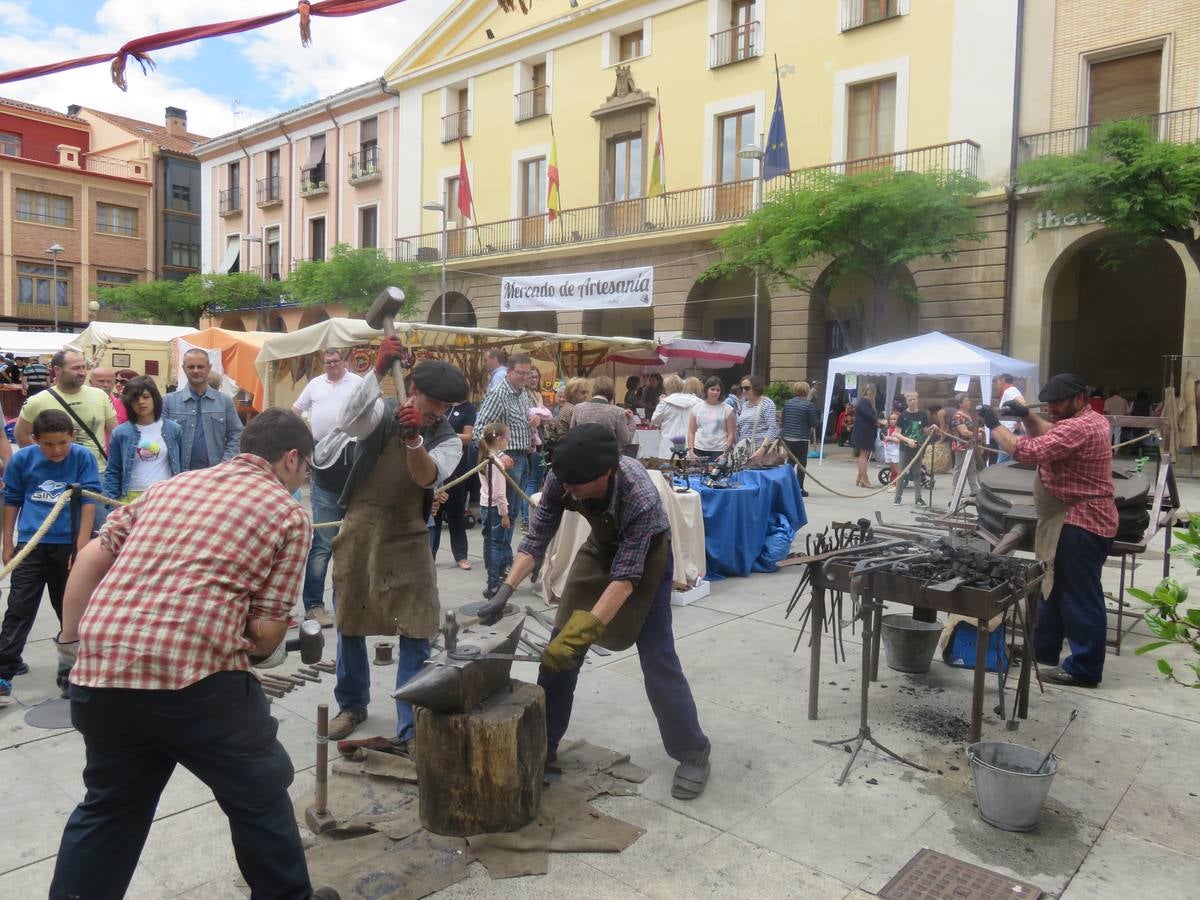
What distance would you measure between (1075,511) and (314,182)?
31.3m

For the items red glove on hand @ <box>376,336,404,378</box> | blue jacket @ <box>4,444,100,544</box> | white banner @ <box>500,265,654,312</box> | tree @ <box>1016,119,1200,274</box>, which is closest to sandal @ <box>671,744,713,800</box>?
red glove on hand @ <box>376,336,404,378</box>

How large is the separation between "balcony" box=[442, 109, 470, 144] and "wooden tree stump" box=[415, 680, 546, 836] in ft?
85.2

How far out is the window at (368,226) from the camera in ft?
98.3

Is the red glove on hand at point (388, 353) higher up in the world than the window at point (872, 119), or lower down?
lower down

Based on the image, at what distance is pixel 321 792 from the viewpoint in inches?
125

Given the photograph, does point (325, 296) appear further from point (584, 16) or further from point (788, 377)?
point (788, 377)

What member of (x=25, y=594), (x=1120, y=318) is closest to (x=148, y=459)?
(x=25, y=594)

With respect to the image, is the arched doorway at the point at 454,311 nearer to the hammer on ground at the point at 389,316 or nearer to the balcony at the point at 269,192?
the balcony at the point at 269,192

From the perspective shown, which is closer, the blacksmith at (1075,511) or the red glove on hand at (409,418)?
the red glove on hand at (409,418)

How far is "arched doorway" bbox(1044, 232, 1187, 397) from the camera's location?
69.8ft

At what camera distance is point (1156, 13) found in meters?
15.6

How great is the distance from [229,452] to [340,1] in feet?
10.2

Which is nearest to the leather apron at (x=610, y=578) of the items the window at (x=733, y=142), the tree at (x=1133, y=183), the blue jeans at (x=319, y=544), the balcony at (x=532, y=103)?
the blue jeans at (x=319, y=544)

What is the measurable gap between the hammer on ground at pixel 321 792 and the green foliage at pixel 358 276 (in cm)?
2334
